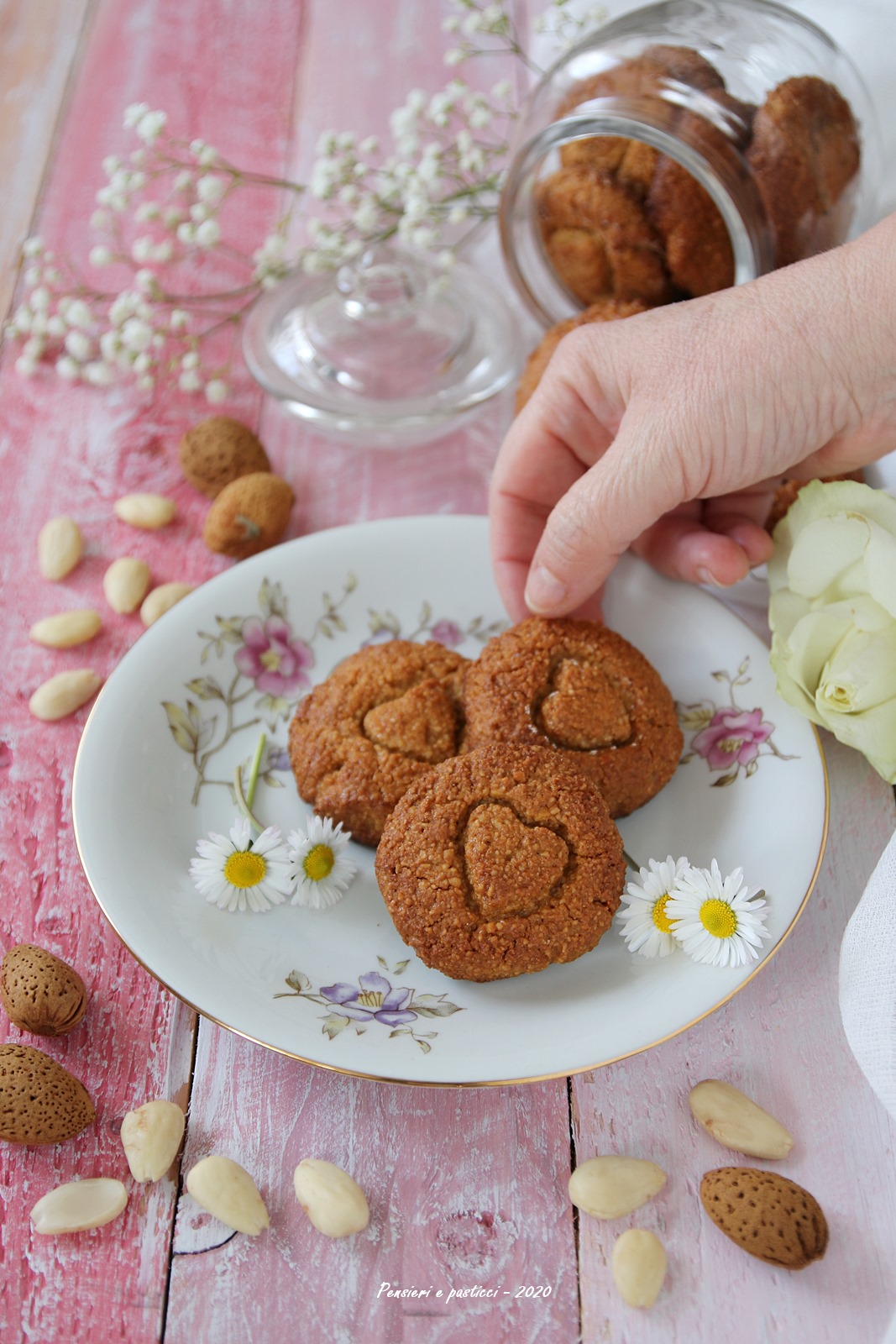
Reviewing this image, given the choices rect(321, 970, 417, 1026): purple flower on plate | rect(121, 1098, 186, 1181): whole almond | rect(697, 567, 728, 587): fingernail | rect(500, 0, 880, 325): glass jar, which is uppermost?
rect(500, 0, 880, 325): glass jar

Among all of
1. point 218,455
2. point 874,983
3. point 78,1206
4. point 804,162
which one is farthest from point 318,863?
point 804,162

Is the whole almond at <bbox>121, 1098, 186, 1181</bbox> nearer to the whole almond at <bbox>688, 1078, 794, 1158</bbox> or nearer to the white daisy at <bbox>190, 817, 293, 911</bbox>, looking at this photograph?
the white daisy at <bbox>190, 817, 293, 911</bbox>

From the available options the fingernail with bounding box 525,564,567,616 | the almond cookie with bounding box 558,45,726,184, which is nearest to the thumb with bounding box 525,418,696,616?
the fingernail with bounding box 525,564,567,616

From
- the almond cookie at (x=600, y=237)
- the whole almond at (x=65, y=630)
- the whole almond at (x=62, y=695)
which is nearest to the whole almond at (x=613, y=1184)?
the whole almond at (x=62, y=695)

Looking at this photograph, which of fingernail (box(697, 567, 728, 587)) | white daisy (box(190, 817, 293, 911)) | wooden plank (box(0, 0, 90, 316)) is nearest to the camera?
white daisy (box(190, 817, 293, 911))

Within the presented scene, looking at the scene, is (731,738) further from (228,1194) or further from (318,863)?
(228,1194)

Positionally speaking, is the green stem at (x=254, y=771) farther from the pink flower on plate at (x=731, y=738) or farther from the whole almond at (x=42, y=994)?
the pink flower on plate at (x=731, y=738)

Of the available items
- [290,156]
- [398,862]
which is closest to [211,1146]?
[398,862]
